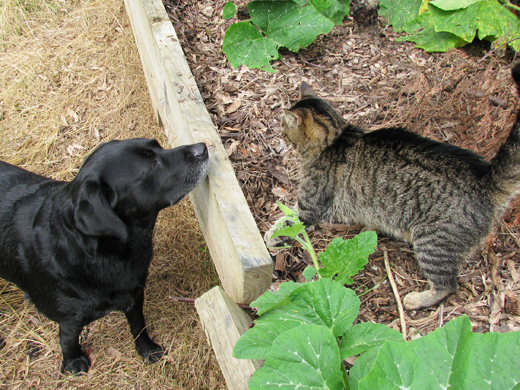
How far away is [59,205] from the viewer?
2.46 metres

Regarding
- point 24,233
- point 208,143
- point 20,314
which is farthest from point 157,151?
point 20,314

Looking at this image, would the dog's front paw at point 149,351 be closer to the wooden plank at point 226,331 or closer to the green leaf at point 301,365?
the wooden plank at point 226,331

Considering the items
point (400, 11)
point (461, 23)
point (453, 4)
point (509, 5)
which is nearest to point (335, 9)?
point (400, 11)

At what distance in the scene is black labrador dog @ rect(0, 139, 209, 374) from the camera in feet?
7.49

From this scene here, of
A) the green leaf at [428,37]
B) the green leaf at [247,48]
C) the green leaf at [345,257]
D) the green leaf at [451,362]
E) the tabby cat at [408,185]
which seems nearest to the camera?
the green leaf at [451,362]

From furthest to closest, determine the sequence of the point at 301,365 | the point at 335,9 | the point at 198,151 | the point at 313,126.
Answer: the point at 335,9 → the point at 313,126 → the point at 198,151 → the point at 301,365

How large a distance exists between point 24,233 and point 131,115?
2.28 meters

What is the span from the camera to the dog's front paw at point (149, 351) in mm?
2965

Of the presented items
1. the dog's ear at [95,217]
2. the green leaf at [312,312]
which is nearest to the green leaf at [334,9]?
the dog's ear at [95,217]

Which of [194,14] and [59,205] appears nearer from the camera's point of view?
[59,205]

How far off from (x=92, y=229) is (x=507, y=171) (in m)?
2.61

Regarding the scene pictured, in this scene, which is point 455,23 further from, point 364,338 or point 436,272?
point 364,338

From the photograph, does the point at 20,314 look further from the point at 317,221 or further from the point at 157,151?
the point at 317,221

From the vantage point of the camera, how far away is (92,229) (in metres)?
2.11
